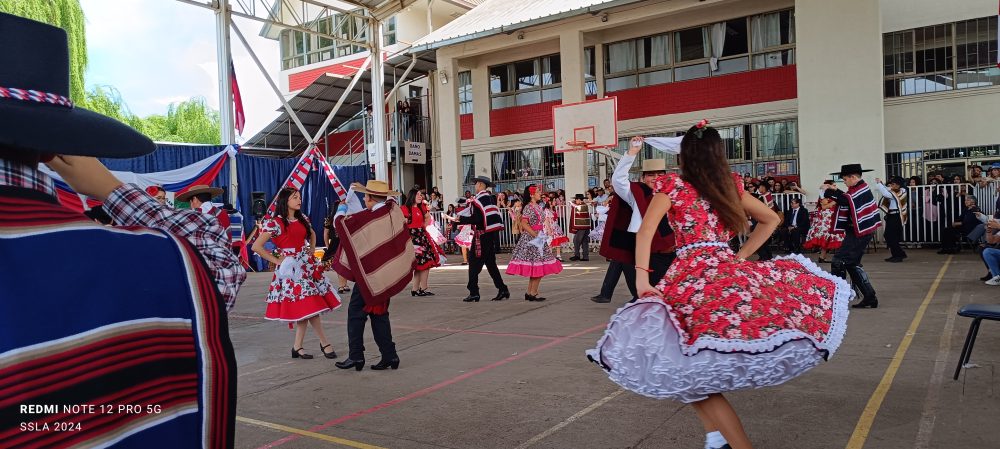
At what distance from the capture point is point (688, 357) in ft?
10.3

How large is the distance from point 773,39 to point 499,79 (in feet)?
30.4

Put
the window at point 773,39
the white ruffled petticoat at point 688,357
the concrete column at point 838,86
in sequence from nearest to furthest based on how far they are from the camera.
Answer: the white ruffled petticoat at point 688,357, the concrete column at point 838,86, the window at point 773,39

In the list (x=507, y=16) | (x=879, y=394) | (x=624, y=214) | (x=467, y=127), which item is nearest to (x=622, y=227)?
(x=624, y=214)

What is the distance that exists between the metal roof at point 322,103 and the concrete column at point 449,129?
1202 millimetres

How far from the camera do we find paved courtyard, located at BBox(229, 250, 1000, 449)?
413 cm

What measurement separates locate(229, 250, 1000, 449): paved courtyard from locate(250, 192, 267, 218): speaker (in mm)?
10176

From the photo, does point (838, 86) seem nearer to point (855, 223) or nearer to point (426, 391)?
point (855, 223)

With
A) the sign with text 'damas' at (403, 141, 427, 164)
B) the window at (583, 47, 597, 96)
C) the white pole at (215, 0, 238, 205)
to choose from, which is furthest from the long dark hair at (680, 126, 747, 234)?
the sign with text 'damas' at (403, 141, 427, 164)

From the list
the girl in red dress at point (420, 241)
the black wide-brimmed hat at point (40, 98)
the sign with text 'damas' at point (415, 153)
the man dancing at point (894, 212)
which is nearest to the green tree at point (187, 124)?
the sign with text 'damas' at point (415, 153)

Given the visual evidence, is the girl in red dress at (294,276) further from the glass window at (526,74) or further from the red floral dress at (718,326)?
the glass window at (526,74)

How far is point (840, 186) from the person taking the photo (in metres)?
16.8

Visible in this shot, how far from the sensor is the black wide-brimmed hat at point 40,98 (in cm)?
125

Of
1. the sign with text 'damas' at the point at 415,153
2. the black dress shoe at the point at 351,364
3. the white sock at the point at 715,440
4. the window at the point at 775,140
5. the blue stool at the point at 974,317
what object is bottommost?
the black dress shoe at the point at 351,364

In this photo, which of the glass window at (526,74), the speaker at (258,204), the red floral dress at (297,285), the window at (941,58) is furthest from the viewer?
the glass window at (526,74)
